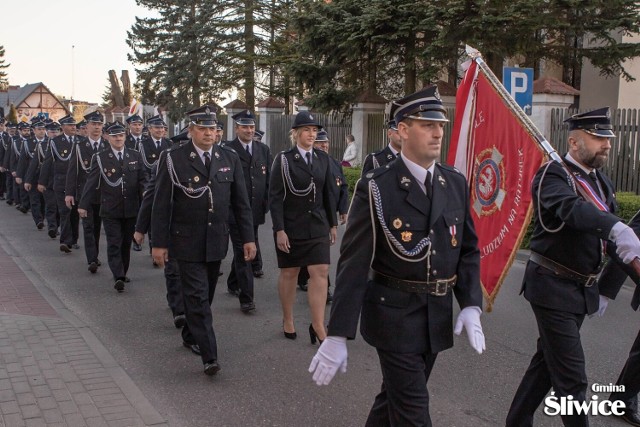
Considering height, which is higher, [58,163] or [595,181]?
[595,181]

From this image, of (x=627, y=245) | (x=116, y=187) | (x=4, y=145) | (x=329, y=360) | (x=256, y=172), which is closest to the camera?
(x=329, y=360)

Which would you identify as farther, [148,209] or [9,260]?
[9,260]

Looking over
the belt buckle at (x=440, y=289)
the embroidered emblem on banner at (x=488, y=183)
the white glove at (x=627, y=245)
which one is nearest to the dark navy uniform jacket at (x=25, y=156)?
the embroidered emblem on banner at (x=488, y=183)

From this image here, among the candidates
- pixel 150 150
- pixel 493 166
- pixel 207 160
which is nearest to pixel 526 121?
pixel 493 166

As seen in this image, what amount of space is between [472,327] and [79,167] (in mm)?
8762

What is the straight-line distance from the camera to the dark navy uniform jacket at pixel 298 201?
6691 mm

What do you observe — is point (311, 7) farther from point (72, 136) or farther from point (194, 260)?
point (194, 260)

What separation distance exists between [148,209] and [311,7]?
45.8 feet

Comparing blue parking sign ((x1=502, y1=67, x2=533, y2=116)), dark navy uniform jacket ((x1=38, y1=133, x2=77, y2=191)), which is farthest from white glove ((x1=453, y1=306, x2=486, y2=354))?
dark navy uniform jacket ((x1=38, y1=133, x2=77, y2=191))

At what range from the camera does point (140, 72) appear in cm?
4306

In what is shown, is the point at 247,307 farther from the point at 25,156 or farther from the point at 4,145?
the point at 4,145

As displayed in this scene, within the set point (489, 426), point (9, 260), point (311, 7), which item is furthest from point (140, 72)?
point (489, 426)

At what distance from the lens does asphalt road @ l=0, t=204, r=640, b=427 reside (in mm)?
4914

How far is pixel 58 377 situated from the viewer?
534 centimetres
